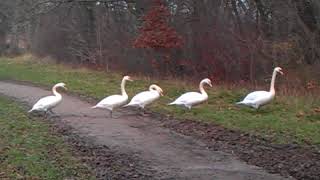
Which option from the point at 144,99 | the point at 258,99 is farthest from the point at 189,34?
the point at 258,99

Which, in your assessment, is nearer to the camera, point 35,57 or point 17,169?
point 17,169

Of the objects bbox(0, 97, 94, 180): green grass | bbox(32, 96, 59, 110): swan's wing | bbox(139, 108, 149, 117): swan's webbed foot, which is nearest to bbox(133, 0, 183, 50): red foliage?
bbox(139, 108, 149, 117): swan's webbed foot

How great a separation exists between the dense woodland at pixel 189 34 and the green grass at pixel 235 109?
417cm

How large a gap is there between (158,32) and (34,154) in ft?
67.1

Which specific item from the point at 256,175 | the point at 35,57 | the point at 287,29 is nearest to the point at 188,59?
the point at 287,29

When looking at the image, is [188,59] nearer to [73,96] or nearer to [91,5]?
[91,5]

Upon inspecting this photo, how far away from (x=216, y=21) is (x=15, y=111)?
47.9 feet

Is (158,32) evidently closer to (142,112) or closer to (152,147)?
(142,112)

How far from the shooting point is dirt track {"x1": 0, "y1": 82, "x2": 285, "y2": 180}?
908 cm

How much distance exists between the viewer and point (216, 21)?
29.1 meters

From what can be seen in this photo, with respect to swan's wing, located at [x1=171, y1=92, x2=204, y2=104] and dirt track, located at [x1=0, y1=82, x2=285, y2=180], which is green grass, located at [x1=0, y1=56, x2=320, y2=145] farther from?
dirt track, located at [x1=0, y1=82, x2=285, y2=180]

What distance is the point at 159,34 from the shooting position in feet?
98.8

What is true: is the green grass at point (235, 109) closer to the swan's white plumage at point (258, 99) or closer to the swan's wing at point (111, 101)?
the swan's white plumage at point (258, 99)

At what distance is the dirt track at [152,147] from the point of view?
908cm
